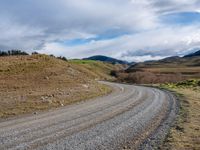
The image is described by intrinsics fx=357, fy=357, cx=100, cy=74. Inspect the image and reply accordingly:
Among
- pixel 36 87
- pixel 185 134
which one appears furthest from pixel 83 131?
pixel 36 87

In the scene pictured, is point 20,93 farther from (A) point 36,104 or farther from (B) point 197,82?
(B) point 197,82

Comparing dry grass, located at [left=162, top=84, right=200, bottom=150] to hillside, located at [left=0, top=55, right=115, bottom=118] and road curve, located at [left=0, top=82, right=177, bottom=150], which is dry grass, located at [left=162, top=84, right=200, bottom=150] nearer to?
road curve, located at [left=0, top=82, right=177, bottom=150]

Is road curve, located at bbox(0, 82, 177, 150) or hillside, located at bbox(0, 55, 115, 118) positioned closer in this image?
road curve, located at bbox(0, 82, 177, 150)

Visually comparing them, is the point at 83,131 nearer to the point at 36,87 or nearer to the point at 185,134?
the point at 185,134

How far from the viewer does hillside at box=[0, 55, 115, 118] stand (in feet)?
104

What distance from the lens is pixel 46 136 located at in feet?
55.3

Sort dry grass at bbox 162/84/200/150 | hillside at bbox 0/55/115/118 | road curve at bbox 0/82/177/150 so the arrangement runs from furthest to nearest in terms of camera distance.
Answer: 1. hillside at bbox 0/55/115/118
2. road curve at bbox 0/82/177/150
3. dry grass at bbox 162/84/200/150

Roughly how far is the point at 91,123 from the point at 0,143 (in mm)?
6518

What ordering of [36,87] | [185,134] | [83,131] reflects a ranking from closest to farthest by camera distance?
[185,134], [83,131], [36,87]

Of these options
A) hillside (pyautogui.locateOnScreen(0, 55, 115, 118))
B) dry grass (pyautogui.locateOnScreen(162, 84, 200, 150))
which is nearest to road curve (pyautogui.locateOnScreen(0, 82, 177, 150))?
dry grass (pyautogui.locateOnScreen(162, 84, 200, 150))

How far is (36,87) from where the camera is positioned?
4531 cm

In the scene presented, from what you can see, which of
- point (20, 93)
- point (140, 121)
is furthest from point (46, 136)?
point (20, 93)

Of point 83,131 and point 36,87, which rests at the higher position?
point 36,87

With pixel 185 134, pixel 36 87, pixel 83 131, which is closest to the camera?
pixel 185 134
